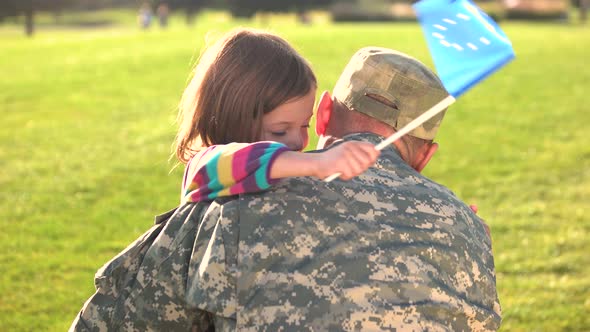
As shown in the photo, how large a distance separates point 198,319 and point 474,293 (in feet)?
3.21

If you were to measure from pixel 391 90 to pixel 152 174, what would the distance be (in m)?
7.37

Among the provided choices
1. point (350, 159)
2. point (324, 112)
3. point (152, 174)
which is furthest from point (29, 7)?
point (350, 159)

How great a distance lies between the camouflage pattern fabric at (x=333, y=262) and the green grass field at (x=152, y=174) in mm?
2949

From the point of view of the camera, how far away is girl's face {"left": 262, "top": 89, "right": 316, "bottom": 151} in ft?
11.7

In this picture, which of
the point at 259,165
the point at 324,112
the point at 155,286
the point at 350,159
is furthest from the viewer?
the point at 324,112

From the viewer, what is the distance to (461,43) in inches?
117

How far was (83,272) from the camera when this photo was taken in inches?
268

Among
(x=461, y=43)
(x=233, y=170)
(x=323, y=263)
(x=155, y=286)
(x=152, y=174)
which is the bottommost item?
(x=152, y=174)

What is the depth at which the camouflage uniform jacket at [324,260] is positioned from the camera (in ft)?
9.73

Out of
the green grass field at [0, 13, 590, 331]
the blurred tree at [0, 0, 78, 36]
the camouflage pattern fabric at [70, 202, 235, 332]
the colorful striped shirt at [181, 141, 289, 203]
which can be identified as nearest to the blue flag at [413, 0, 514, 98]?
the colorful striped shirt at [181, 141, 289, 203]

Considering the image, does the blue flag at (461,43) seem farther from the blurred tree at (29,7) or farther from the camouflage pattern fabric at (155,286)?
the blurred tree at (29,7)

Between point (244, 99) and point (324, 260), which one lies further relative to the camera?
point (244, 99)

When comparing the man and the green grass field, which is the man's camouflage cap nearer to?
the man

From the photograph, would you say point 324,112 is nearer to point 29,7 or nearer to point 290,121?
point 290,121
